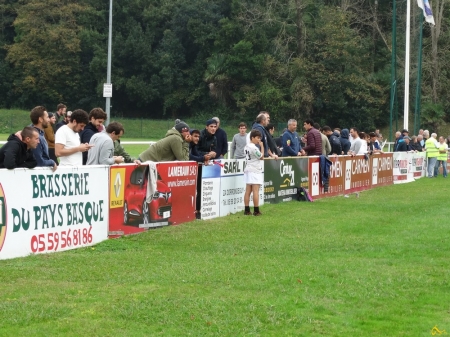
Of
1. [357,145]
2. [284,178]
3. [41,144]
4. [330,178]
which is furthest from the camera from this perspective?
[357,145]

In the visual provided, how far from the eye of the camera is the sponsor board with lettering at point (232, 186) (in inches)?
677

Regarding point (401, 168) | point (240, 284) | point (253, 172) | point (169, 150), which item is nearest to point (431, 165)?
point (401, 168)

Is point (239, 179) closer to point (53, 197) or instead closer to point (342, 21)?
point (53, 197)

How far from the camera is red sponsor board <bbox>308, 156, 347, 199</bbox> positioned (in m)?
22.5

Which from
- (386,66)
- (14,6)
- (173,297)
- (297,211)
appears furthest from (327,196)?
(14,6)

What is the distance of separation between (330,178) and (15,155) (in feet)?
46.1

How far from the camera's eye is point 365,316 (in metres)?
7.84

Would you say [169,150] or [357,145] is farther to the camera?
[357,145]

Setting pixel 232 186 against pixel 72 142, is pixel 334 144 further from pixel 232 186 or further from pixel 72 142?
pixel 72 142

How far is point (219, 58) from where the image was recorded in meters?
71.9

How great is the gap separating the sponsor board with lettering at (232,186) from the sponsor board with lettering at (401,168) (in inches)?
598

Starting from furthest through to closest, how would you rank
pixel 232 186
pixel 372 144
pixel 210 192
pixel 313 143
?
pixel 372 144, pixel 313 143, pixel 232 186, pixel 210 192

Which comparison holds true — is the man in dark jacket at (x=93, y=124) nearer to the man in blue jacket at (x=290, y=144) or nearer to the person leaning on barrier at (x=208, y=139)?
the person leaning on barrier at (x=208, y=139)

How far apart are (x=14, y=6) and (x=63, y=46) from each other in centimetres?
894
